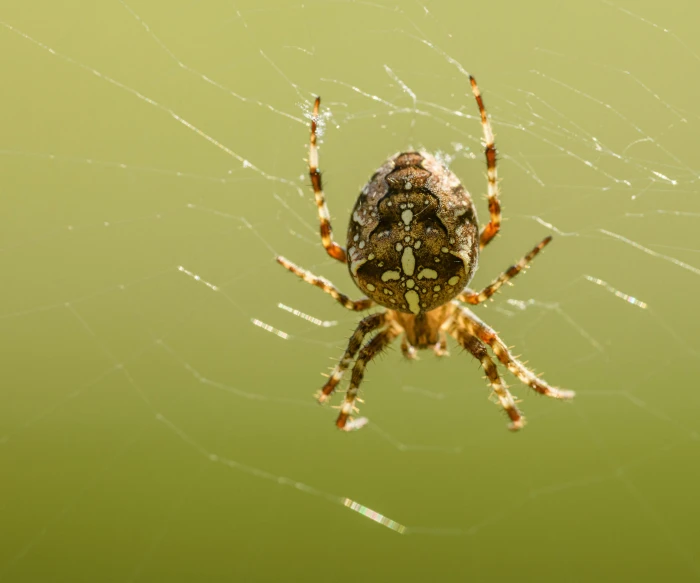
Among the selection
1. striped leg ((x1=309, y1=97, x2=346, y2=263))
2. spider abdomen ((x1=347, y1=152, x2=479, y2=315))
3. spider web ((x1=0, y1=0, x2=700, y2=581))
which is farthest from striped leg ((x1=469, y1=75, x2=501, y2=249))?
spider web ((x1=0, y1=0, x2=700, y2=581))

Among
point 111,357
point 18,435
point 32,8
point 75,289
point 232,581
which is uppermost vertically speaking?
point 32,8

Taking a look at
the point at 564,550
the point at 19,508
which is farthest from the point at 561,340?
the point at 19,508

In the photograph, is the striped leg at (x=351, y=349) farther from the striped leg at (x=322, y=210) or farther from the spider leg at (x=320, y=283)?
the striped leg at (x=322, y=210)

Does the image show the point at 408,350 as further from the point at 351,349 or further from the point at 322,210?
the point at 322,210

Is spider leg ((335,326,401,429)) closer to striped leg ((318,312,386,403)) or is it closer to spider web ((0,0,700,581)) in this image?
striped leg ((318,312,386,403))

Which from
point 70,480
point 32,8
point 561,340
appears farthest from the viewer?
point 561,340

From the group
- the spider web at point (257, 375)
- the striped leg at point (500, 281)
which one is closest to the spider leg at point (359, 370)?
the striped leg at point (500, 281)

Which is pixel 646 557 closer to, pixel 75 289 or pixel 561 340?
pixel 561 340
